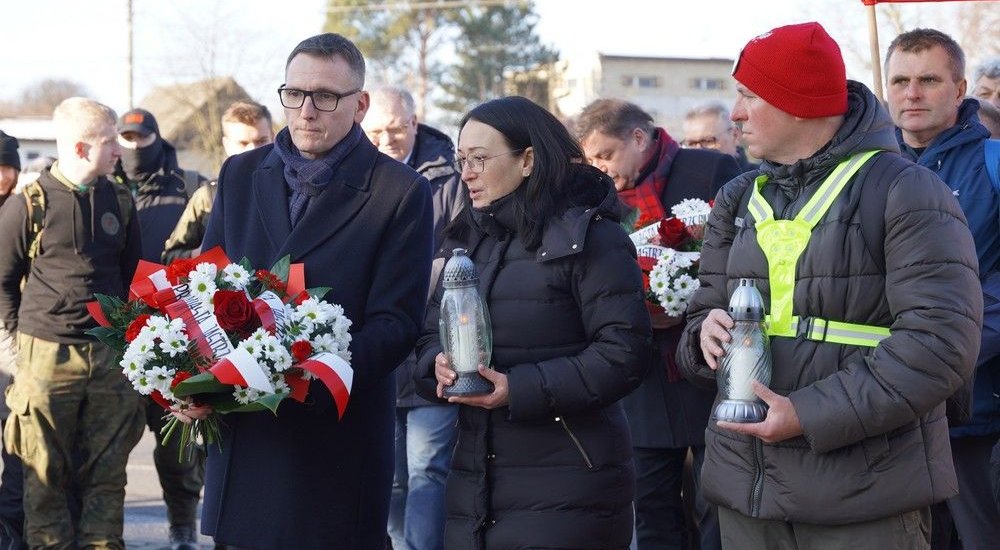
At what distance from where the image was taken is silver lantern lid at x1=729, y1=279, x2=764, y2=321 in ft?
11.5

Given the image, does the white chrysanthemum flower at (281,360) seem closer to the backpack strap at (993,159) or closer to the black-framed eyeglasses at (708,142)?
the backpack strap at (993,159)

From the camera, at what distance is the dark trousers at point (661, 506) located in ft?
20.7

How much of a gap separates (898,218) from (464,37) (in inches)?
2041

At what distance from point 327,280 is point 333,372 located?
0.53 metres

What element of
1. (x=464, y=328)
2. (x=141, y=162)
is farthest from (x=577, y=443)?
(x=141, y=162)

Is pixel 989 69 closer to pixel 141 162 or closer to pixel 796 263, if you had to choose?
pixel 796 263

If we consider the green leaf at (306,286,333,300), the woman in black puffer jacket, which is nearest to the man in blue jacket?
the woman in black puffer jacket

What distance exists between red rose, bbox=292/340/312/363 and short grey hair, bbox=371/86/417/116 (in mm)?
3438

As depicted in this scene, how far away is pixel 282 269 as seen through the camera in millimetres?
4355

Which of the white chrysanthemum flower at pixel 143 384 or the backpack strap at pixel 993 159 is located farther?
the backpack strap at pixel 993 159

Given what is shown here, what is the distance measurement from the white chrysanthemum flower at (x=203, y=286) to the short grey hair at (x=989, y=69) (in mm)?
4964

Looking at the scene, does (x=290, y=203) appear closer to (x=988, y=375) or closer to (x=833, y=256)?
(x=833, y=256)

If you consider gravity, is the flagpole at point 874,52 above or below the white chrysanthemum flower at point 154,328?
above

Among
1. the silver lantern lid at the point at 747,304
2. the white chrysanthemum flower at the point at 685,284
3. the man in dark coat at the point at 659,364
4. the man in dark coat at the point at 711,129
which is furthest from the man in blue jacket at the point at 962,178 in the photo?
the man in dark coat at the point at 711,129
